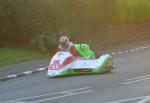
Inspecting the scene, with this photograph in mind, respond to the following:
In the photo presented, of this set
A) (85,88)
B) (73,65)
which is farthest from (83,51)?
(85,88)

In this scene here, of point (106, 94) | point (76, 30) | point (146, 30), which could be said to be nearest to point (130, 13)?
point (146, 30)

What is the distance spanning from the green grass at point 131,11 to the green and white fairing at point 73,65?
21218 mm

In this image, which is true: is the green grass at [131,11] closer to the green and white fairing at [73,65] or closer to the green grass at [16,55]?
the green grass at [16,55]

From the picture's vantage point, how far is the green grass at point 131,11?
1773 inches

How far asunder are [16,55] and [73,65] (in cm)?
770

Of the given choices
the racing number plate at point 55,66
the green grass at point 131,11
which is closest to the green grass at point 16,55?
the racing number plate at point 55,66

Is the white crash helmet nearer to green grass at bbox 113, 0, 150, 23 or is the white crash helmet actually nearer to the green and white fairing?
the green and white fairing

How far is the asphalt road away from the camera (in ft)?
52.6

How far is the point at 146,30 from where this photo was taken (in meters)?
48.0

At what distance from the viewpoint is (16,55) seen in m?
29.7

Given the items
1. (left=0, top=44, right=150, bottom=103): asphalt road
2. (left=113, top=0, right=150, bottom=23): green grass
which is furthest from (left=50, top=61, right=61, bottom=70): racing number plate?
(left=113, top=0, right=150, bottom=23): green grass

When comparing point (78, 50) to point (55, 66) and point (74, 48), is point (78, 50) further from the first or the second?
point (55, 66)

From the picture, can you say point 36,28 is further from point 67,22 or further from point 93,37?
point 93,37

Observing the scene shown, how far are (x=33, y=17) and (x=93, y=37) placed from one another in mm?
8080
